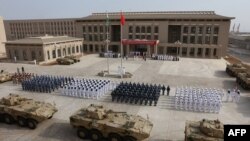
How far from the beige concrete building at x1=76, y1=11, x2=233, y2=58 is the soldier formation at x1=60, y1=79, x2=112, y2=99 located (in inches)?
1105

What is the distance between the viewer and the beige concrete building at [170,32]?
4781 cm

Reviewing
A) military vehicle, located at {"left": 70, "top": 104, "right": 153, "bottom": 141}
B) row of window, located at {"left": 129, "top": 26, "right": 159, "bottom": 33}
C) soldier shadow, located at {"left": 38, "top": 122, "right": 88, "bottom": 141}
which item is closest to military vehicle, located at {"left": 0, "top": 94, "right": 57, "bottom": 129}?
soldier shadow, located at {"left": 38, "top": 122, "right": 88, "bottom": 141}

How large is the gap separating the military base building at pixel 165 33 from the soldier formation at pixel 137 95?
2815 centimetres

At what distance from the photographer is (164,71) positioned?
33844 mm

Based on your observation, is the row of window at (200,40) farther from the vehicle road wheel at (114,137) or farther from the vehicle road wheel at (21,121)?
the vehicle road wheel at (21,121)

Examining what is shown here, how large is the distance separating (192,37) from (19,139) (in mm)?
44231

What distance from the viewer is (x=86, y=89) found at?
2180 cm

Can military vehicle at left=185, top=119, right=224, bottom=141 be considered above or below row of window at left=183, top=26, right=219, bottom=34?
below

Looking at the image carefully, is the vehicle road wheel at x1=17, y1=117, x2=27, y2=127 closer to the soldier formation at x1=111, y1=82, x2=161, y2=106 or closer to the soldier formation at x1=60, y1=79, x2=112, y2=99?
the soldier formation at x1=60, y1=79, x2=112, y2=99

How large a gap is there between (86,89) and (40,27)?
7225 cm

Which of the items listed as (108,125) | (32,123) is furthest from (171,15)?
(32,123)

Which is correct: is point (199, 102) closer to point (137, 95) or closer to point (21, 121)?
point (137, 95)

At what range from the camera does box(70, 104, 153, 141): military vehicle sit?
1301 centimetres

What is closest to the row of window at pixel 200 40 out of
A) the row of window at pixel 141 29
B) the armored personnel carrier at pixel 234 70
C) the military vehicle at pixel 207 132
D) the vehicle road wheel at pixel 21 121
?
the row of window at pixel 141 29
